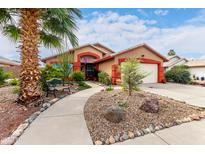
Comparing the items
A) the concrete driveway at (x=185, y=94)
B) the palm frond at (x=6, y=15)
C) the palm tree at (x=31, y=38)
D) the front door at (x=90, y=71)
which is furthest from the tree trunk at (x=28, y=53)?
the front door at (x=90, y=71)

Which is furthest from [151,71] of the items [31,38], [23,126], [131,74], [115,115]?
[23,126]

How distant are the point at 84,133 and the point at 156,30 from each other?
1185 cm

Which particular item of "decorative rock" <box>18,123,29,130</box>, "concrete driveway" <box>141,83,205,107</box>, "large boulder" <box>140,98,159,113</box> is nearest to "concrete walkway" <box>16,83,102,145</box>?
"decorative rock" <box>18,123,29,130</box>

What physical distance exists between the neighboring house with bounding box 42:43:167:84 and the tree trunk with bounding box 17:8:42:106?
9.77m

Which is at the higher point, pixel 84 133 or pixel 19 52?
pixel 19 52

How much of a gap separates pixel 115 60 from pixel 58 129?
13227mm

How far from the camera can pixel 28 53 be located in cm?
739

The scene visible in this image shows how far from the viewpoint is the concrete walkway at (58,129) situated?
4324 mm

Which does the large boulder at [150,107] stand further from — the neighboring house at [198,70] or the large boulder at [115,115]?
the neighboring house at [198,70]

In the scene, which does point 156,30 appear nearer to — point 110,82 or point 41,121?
point 110,82

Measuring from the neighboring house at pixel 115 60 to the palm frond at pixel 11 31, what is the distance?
9071 millimetres

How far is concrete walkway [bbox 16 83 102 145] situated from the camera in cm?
432

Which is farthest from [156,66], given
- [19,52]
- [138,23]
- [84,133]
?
[84,133]
